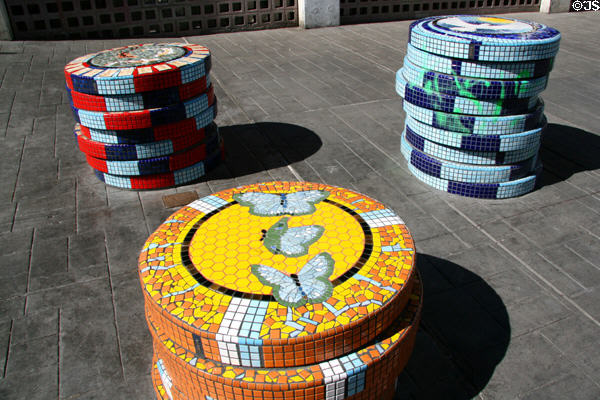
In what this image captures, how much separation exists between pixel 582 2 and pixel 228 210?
722 inches

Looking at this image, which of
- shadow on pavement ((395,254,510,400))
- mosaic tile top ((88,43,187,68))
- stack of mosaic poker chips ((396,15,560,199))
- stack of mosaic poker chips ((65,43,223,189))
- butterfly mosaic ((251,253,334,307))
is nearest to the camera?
butterfly mosaic ((251,253,334,307))

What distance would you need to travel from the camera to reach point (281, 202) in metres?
3.98

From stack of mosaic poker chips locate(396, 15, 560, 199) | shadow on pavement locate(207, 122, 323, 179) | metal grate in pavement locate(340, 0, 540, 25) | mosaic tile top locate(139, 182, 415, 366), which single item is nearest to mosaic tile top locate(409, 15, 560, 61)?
stack of mosaic poker chips locate(396, 15, 560, 199)

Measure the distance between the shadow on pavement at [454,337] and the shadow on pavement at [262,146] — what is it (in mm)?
2975

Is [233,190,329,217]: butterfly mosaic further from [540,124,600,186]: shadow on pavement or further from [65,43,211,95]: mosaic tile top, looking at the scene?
[540,124,600,186]: shadow on pavement

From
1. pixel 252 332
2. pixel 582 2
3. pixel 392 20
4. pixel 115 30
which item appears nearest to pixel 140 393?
pixel 252 332

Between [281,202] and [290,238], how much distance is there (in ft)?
1.72

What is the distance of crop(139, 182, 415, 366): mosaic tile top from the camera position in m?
2.89

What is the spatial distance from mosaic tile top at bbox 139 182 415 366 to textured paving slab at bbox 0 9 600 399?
1.13m

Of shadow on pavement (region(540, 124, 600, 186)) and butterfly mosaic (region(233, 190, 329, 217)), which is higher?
butterfly mosaic (region(233, 190, 329, 217))

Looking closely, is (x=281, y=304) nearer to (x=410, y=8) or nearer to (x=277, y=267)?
(x=277, y=267)

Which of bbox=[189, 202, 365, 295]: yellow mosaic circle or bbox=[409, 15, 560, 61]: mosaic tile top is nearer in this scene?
bbox=[189, 202, 365, 295]: yellow mosaic circle

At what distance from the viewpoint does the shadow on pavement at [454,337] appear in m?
3.79

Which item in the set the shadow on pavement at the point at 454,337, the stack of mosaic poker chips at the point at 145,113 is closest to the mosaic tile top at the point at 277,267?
the shadow on pavement at the point at 454,337
